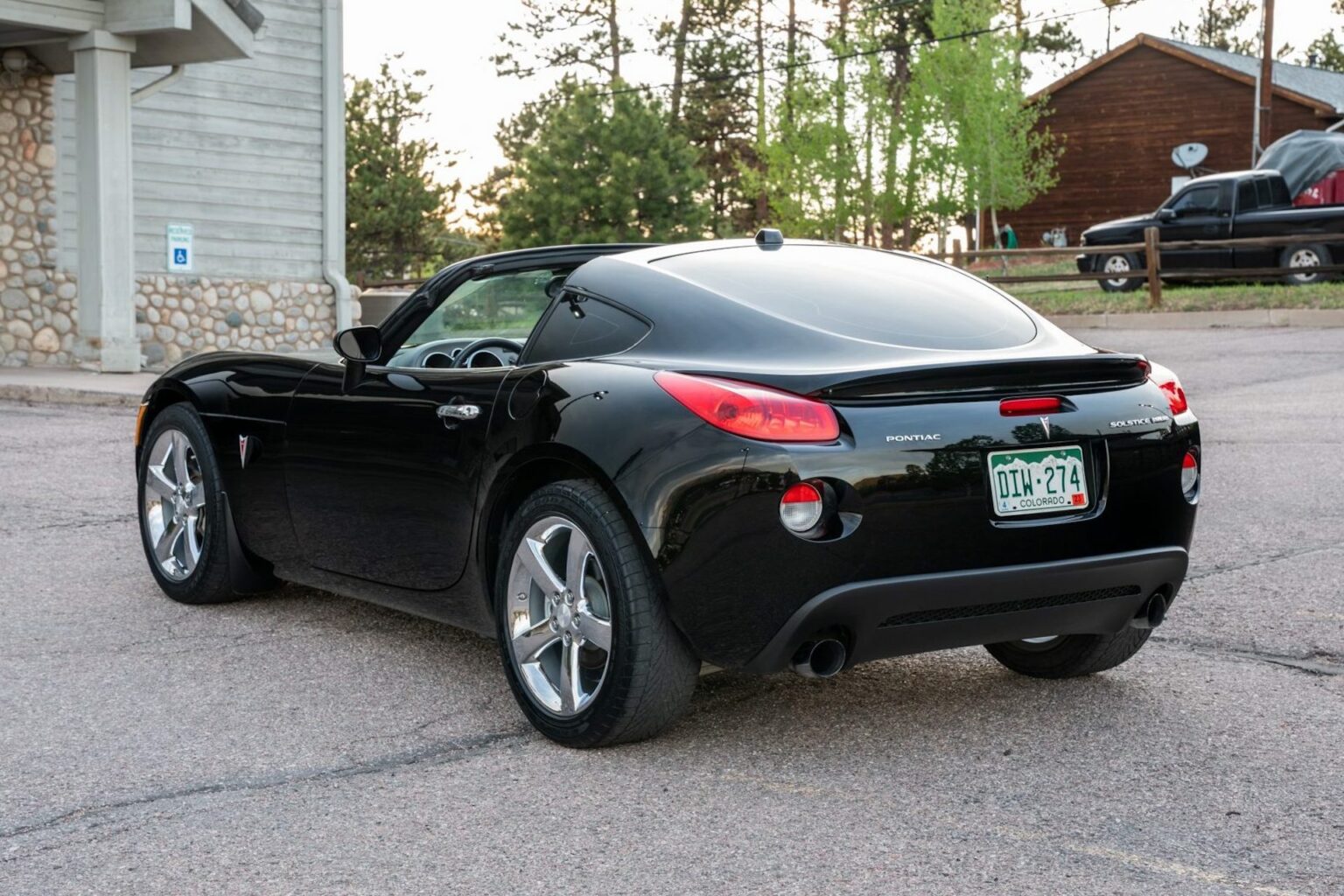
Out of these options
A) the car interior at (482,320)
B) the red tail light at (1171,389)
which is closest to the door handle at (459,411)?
the car interior at (482,320)

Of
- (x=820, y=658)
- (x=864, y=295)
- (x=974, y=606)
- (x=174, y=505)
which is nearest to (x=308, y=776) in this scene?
(x=820, y=658)

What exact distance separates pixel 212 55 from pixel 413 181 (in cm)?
3291

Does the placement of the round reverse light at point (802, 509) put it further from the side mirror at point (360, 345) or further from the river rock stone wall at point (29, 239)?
the river rock stone wall at point (29, 239)

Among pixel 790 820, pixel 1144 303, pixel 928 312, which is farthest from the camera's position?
pixel 1144 303

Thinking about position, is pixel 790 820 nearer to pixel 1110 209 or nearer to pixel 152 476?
pixel 152 476

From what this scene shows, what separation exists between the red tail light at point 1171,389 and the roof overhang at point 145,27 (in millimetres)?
14439

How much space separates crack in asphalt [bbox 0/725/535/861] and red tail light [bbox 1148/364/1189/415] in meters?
1.97

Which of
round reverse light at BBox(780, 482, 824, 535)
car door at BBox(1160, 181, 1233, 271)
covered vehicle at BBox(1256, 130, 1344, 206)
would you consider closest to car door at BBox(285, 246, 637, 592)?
round reverse light at BBox(780, 482, 824, 535)

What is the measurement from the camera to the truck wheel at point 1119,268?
2702cm

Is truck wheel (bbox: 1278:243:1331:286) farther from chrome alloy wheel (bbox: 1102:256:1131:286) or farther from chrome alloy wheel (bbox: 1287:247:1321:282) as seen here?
chrome alloy wheel (bbox: 1102:256:1131:286)

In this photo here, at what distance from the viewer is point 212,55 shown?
1819 cm

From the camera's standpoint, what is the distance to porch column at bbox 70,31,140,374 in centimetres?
1698

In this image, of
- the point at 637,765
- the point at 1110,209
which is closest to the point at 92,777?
the point at 637,765

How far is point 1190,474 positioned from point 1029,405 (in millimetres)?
661
